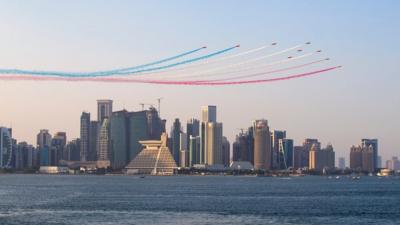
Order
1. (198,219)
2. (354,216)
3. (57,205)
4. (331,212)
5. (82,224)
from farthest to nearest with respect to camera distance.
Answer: (57,205), (331,212), (354,216), (198,219), (82,224)

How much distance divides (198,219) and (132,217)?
10563 millimetres

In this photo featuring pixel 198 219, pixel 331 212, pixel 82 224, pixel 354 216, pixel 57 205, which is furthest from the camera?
pixel 57 205

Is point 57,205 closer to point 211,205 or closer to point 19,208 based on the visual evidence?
point 19,208

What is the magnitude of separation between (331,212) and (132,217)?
36923mm

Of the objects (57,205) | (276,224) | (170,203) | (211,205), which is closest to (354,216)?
(276,224)

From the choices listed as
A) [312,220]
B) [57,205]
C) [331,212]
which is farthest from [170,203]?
[312,220]

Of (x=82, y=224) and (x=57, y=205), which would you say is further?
(x=57, y=205)

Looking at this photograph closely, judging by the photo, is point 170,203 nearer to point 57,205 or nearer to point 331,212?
point 57,205

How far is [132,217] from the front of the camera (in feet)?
414

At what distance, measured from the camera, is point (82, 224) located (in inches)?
4496

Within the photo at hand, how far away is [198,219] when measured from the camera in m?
122

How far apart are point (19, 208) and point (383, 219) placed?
200 ft

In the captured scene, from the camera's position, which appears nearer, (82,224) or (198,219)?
(82,224)

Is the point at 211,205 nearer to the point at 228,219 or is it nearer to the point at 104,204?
the point at 104,204
